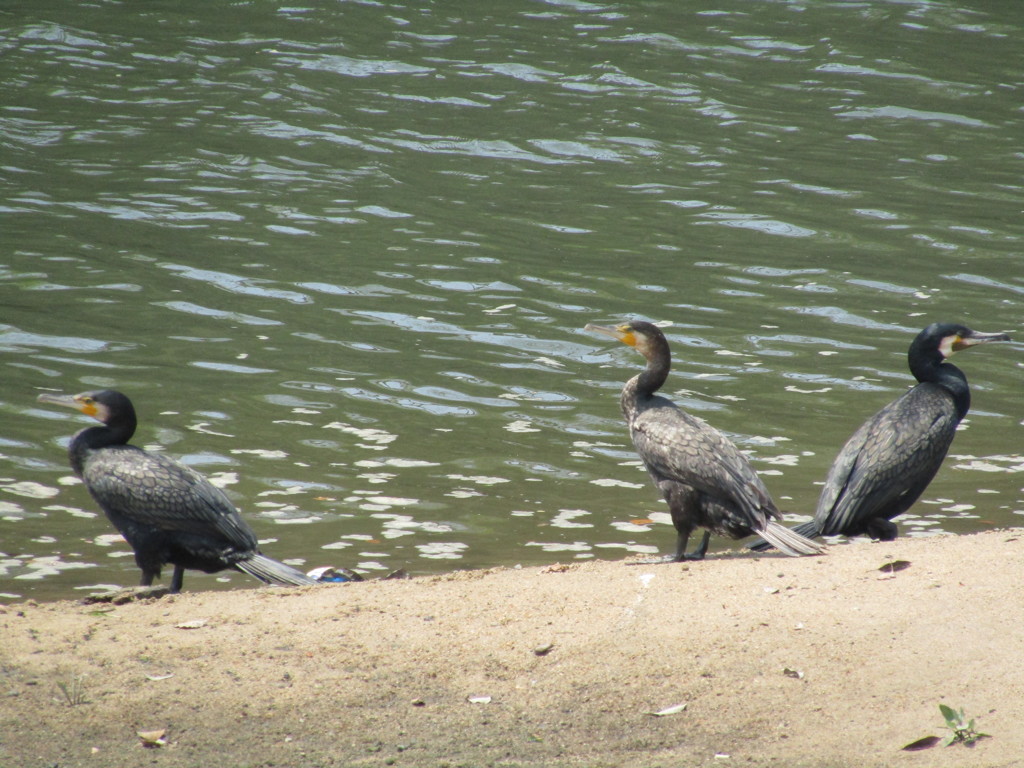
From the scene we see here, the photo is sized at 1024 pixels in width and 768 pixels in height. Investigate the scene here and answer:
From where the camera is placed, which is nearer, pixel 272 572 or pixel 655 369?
pixel 272 572

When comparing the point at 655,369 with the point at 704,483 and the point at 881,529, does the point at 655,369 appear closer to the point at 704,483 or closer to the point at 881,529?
the point at 704,483

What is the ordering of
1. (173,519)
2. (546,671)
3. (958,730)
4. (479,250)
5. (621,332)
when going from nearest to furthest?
1. (958,730)
2. (546,671)
3. (173,519)
4. (621,332)
5. (479,250)

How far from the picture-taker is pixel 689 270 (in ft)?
38.4

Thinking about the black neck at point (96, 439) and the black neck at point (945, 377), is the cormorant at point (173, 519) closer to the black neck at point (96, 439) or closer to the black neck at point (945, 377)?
the black neck at point (96, 439)

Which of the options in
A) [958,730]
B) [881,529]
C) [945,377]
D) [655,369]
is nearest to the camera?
[958,730]

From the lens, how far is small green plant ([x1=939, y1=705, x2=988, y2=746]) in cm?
401

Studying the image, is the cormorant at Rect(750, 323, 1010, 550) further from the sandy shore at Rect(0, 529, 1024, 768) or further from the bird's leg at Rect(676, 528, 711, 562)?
the sandy shore at Rect(0, 529, 1024, 768)

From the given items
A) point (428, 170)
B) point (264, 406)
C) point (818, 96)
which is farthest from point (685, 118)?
point (264, 406)

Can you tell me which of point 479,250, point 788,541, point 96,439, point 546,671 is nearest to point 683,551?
point 788,541

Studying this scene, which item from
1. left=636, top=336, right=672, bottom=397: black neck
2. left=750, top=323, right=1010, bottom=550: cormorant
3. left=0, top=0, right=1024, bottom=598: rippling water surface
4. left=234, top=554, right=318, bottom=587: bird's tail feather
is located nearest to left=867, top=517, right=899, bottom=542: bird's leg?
left=750, top=323, right=1010, bottom=550: cormorant

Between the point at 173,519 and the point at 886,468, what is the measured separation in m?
3.46

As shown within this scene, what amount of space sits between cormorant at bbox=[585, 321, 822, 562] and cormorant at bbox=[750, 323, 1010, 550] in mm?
342

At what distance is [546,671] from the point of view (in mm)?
4703

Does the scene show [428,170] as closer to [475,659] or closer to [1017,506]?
[1017,506]
